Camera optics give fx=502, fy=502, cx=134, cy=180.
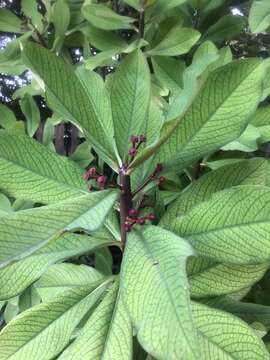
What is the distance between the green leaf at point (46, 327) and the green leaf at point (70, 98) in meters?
0.20

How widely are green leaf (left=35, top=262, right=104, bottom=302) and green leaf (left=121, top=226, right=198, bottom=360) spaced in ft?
0.75

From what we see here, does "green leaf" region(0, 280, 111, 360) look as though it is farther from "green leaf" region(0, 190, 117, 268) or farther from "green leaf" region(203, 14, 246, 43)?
"green leaf" region(203, 14, 246, 43)

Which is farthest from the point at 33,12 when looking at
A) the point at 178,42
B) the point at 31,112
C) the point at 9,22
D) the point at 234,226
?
the point at 234,226

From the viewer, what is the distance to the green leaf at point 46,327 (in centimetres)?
67

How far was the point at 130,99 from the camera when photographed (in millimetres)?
708

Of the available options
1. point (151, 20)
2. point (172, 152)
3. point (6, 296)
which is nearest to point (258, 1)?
point (151, 20)

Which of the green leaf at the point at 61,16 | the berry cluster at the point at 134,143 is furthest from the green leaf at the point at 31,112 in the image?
the berry cluster at the point at 134,143

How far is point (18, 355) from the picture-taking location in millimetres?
662

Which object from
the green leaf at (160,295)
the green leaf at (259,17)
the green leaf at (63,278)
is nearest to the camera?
the green leaf at (160,295)

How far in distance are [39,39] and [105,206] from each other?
0.81m

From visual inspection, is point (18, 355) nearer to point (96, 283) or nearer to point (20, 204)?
point (96, 283)

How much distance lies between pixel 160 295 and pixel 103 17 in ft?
2.39

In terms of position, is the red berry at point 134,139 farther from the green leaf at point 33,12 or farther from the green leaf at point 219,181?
the green leaf at point 33,12

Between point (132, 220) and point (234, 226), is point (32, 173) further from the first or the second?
point (234, 226)
